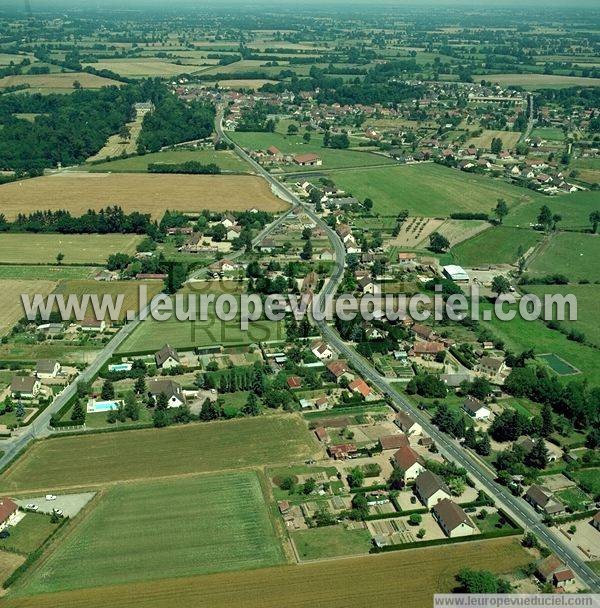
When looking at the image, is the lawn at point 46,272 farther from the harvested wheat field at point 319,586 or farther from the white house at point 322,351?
the harvested wheat field at point 319,586

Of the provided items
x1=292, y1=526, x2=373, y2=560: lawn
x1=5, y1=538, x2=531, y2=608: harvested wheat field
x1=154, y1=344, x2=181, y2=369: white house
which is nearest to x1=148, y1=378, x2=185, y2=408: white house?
x1=154, y1=344, x2=181, y2=369: white house

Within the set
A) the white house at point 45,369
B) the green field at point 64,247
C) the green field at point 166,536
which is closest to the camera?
the green field at point 166,536

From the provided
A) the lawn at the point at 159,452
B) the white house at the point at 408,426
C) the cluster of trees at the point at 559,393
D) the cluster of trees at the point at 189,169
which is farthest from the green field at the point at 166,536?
→ the cluster of trees at the point at 189,169

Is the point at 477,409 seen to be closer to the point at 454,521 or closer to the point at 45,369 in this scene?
the point at 454,521

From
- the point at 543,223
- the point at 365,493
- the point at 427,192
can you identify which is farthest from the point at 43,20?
the point at 365,493

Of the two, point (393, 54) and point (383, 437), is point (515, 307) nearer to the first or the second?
point (383, 437)
